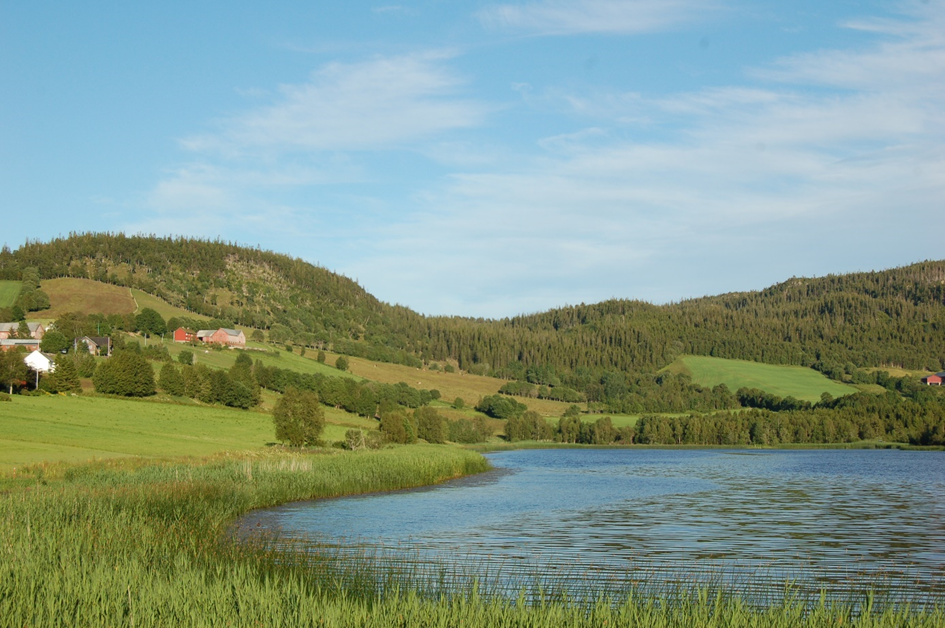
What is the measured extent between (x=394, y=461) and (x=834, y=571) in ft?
117

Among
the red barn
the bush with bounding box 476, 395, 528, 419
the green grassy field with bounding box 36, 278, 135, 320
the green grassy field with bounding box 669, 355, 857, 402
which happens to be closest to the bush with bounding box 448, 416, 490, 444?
the bush with bounding box 476, 395, 528, 419

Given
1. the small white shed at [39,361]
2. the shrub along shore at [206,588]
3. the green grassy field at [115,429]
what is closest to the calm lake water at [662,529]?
the shrub along shore at [206,588]

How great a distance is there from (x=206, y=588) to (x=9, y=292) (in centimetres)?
19073

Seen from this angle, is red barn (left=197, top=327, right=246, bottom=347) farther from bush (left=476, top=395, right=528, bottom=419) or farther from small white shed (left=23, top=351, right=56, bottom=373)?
small white shed (left=23, top=351, right=56, bottom=373)

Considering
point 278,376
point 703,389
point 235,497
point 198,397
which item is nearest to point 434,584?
point 235,497

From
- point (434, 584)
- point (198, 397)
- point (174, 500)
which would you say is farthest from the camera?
point (198, 397)

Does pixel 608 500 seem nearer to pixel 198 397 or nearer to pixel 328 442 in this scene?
pixel 328 442

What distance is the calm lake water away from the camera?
22.1 meters

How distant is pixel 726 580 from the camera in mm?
20703

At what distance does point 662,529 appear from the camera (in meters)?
33.4

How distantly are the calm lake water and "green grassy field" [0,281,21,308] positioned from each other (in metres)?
146

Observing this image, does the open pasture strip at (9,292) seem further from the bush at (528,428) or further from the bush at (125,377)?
the bush at (528,428)

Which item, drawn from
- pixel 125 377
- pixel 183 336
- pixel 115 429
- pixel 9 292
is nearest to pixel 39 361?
pixel 125 377

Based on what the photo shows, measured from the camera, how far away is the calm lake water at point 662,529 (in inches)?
871
